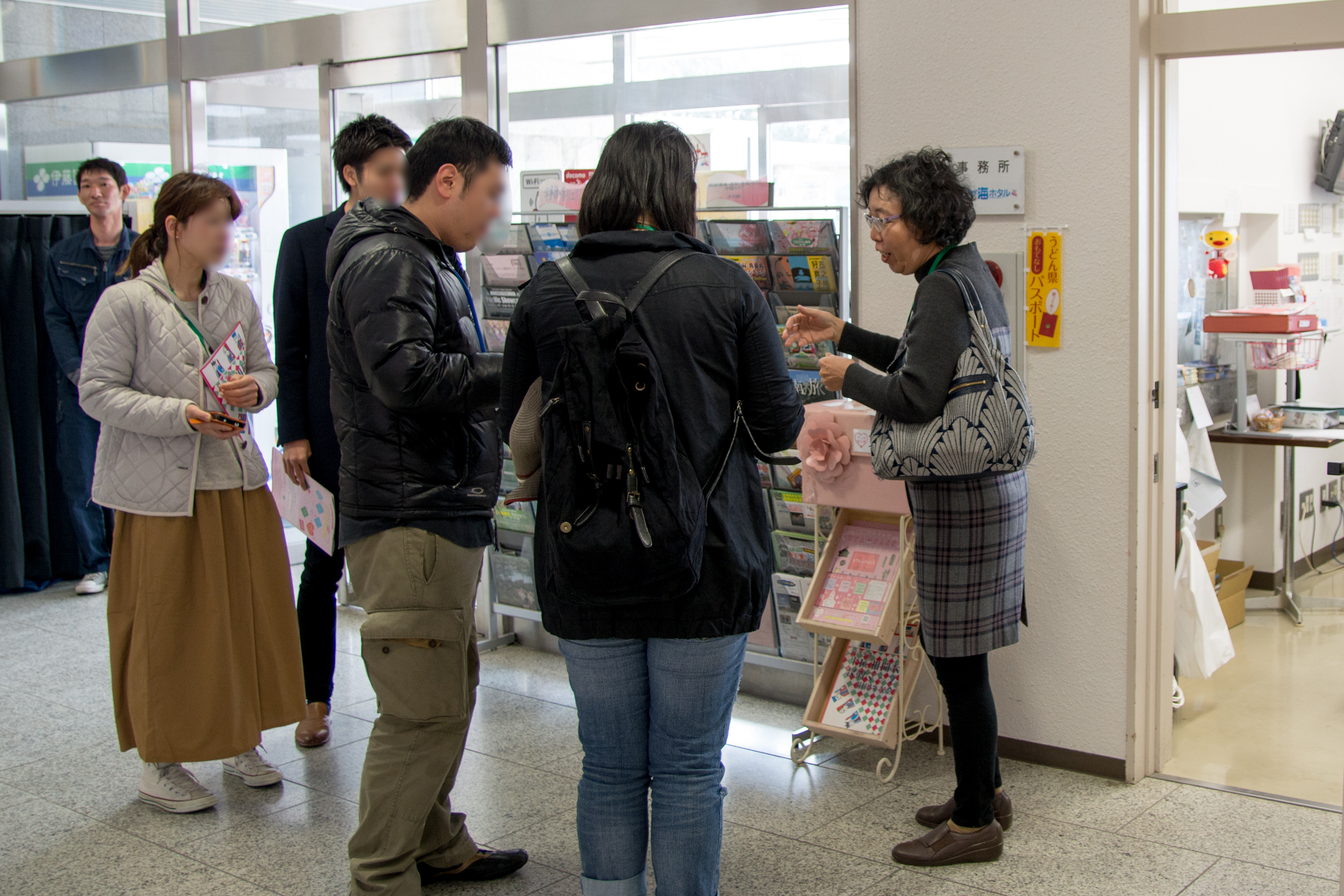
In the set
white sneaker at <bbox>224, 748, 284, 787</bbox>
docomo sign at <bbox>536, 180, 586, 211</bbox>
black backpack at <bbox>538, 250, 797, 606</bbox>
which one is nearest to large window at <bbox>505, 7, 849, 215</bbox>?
docomo sign at <bbox>536, 180, 586, 211</bbox>

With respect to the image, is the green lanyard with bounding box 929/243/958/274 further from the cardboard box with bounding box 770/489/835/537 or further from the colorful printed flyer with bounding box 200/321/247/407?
the colorful printed flyer with bounding box 200/321/247/407

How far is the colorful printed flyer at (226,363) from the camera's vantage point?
2.84 m

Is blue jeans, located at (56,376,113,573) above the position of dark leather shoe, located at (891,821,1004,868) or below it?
above

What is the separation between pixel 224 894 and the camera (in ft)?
8.21

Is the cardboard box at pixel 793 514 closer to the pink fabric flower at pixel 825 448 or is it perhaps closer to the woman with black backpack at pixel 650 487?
the pink fabric flower at pixel 825 448

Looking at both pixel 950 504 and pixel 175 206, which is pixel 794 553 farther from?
pixel 175 206

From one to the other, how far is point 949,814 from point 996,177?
1.62 m

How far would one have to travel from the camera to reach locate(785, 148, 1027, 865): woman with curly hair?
7.87ft

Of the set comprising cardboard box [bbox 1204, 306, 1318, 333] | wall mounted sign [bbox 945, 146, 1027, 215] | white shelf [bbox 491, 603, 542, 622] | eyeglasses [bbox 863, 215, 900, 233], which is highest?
wall mounted sign [bbox 945, 146, 1027, 215]

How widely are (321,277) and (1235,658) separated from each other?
3.52 m

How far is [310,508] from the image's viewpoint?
307 cm

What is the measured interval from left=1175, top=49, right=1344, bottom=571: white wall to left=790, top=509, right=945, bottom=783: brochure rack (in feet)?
8.22

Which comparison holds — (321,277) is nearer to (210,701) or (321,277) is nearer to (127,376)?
(127,376)

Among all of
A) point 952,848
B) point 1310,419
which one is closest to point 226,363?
point 952,848
